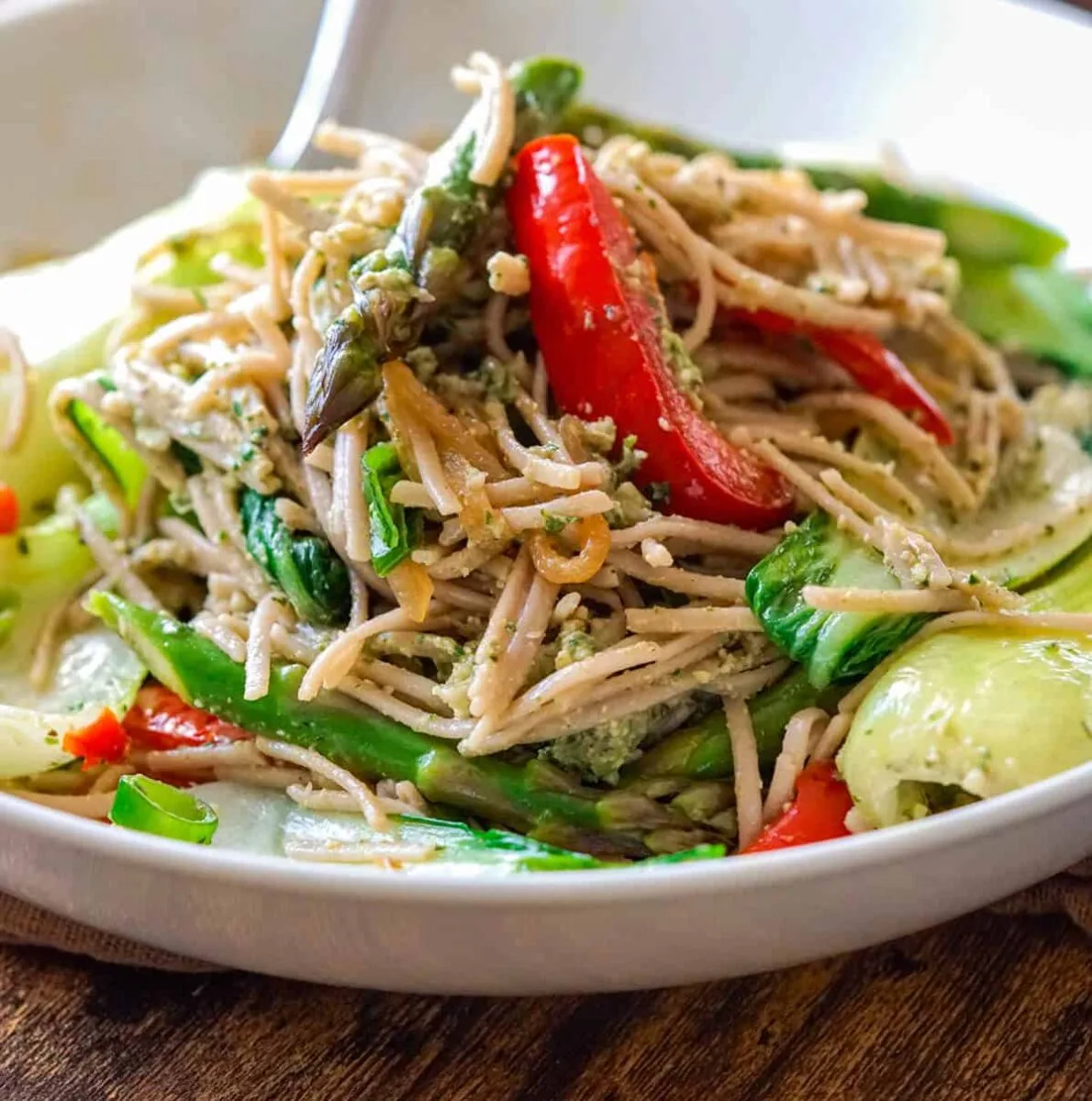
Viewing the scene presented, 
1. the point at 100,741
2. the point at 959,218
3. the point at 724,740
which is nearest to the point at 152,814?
the point at 100,741

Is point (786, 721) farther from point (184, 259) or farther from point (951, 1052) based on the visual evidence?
point (184, 259)

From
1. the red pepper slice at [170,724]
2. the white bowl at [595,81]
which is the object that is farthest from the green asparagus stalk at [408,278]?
the white bowl at [595,81]

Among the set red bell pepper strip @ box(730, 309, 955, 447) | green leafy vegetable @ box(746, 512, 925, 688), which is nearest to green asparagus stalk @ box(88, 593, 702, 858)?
green leafy vegetable @ box(746, 512, 925, 688)

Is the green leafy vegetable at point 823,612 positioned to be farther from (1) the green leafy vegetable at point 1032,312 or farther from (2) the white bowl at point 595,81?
(2) the white bowl at point 595,81

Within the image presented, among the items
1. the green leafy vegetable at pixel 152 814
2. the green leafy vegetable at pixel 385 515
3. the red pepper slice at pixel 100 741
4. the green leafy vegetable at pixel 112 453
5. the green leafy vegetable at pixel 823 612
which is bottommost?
the red pepper slice at pixel 100 741

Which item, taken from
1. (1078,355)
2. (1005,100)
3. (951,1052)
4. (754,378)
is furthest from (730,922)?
(1005,100)
